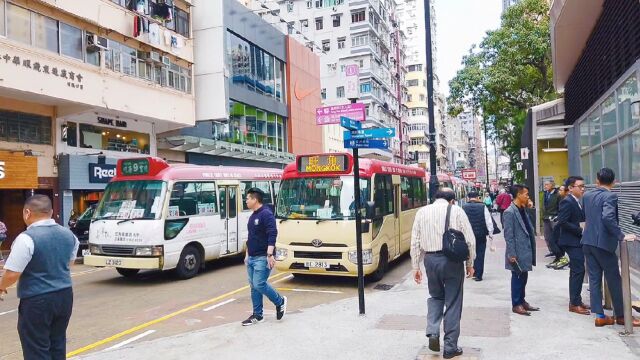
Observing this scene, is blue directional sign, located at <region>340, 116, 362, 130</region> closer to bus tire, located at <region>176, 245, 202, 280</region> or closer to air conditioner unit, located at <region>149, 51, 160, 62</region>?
bus tire, located at <region>176, 245, 202, 280</region>

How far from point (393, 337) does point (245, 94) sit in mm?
25054

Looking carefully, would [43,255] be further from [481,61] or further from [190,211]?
[481,61]

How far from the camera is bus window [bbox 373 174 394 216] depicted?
34.5 ft

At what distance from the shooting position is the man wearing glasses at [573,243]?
680cm

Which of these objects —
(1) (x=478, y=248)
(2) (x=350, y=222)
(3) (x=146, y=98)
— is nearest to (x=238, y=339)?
(2) (x=350, y=222)

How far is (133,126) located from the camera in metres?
22.0

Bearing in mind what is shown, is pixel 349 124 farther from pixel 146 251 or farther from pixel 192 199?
pixel 192 199

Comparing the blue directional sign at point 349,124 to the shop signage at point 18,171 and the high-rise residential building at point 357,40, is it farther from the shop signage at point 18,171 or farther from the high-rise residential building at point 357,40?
the high-rise residential building at point 357,40

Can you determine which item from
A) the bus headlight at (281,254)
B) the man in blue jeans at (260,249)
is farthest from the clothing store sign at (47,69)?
the man in blue jeans at (260,249)

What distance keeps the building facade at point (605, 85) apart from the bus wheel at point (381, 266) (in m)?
4.67

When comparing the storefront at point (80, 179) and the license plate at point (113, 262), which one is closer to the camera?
the license plate at point (113, 262)

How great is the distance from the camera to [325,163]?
1019cm

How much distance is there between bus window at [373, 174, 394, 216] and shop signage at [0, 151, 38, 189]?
Answer: 1246cm

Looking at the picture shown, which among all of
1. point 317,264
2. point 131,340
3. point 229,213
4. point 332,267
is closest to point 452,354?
point 131,340
